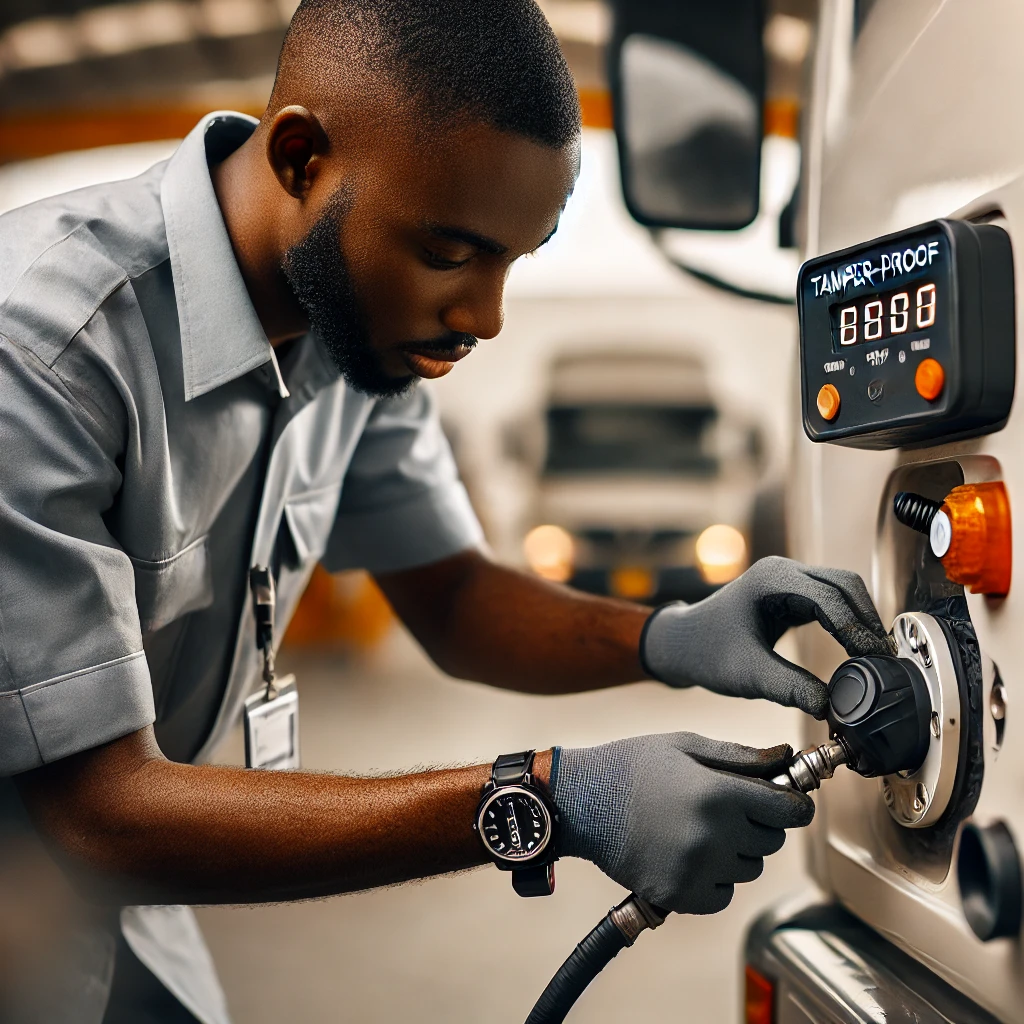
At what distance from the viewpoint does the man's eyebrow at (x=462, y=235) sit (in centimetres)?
103

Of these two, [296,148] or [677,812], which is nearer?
[677,812]

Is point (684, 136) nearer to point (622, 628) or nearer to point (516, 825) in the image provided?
point (622, 628)

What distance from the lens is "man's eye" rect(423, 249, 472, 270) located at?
3.48ft

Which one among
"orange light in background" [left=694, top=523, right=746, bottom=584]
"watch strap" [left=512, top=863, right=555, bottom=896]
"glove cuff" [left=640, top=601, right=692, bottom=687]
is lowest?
"orange light in background" [left=694, top=523, right=746, bottom=584]

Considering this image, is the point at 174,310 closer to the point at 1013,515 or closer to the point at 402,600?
the point at 402,600

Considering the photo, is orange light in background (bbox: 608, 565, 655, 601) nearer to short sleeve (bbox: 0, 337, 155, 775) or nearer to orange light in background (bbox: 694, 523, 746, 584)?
orange light in background (bbox: 694, 523, 746, 584)

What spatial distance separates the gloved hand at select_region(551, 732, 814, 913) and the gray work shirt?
42cm

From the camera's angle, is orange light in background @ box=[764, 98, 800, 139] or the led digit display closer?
the led digit display

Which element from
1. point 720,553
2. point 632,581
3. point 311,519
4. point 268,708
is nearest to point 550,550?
point 632,581

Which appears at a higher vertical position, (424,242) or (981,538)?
(424,242)

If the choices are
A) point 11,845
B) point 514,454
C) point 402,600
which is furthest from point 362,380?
point 514,454

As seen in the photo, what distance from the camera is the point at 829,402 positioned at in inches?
34.3

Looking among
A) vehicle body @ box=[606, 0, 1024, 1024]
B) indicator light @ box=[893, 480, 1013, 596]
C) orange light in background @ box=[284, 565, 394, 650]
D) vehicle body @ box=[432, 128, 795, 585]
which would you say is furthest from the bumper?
orange light in background @ box=[284, 565, 394, 650]

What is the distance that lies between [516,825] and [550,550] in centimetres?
520
